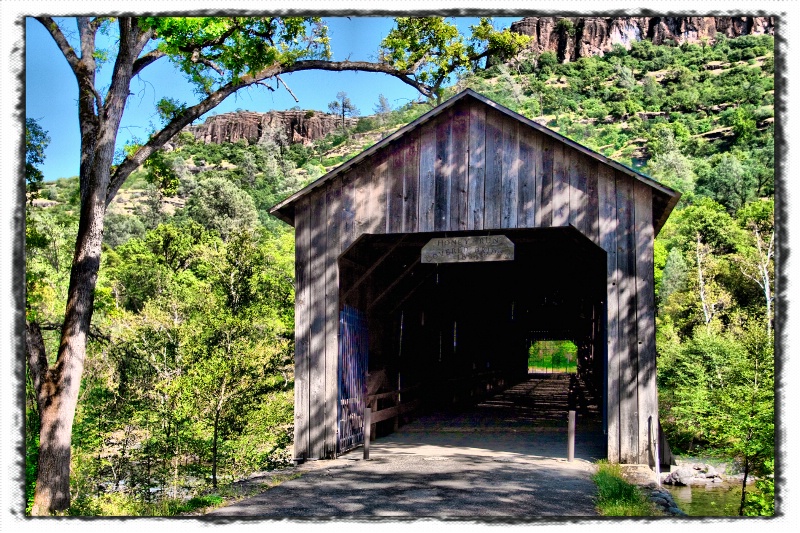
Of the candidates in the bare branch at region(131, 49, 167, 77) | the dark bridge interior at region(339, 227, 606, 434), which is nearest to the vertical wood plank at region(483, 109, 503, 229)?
the dark bridge interior at region(339, 227, 606, 434)

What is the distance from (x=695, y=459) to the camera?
23.0 meters

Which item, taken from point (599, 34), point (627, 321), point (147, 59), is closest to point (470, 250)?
point (627, 321)

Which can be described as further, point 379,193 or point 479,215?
point 379,193

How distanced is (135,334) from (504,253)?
1619 centimetres

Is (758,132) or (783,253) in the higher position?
(758,132)

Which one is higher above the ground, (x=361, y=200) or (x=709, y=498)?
(x=361, y=200)

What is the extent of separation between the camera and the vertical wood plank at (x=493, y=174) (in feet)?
34.0

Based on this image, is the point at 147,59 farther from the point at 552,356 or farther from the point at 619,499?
the point at 552,356

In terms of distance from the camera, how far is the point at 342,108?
46.1 meters

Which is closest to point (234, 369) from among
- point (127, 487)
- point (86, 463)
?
point (127, 487)

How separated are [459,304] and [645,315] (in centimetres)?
941

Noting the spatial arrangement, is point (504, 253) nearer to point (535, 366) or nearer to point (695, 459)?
point (695, 459)

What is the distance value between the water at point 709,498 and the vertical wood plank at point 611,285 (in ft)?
22.3

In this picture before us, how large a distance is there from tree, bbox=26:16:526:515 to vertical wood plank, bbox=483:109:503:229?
302 cm
